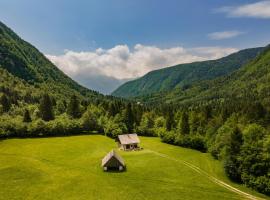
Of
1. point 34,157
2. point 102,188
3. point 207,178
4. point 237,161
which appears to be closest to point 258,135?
point 237,161

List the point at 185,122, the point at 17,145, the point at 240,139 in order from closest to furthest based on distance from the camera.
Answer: the point at 240,139 → the point at 17,145 → the point at 185,122

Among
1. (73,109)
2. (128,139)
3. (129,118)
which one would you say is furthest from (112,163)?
(73,109)

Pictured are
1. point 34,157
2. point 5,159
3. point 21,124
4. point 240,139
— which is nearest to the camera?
point 5,159

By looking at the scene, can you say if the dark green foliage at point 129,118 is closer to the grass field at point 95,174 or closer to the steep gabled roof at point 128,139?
the steep gabled roof at point 128,139

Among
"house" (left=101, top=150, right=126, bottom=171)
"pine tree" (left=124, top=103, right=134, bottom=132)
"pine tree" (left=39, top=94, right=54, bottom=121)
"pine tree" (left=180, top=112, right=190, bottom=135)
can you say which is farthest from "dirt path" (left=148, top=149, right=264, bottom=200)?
"pine tree" (left=39, top=94, right=54, bottom=121)

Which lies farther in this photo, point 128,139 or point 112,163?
point 128,139

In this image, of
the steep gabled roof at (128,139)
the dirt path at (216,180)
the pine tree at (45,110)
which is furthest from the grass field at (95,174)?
the pine tree at (45,110)

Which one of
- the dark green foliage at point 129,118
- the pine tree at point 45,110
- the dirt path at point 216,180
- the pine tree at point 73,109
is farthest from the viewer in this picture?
the pine tree at point 73,109

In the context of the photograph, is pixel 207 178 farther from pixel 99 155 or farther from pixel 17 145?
pixel 17 145

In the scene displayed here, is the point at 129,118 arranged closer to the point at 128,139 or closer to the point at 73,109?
the point at 73,109
